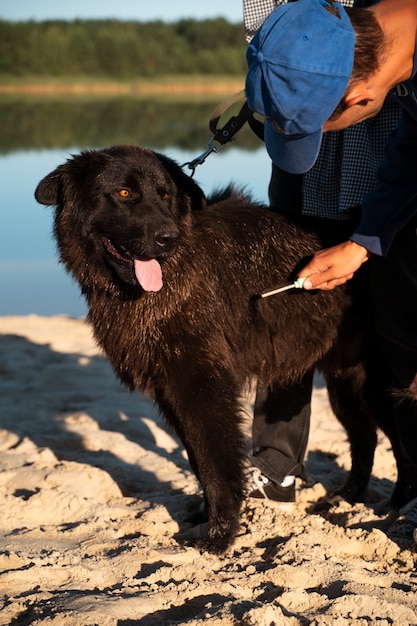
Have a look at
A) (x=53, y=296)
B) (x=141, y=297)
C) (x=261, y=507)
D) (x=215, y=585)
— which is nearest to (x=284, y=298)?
(x=141, y=297)

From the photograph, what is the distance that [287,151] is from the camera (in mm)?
3234

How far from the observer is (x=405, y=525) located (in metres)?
3.97

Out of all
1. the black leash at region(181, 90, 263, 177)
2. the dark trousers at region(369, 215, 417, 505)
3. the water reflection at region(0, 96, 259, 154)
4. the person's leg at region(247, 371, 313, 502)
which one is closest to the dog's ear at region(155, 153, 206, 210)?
the black leash at region(181, 90, 263, 177)

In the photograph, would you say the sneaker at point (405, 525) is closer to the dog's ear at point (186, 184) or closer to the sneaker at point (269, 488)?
the sneaker at point (269, 488)

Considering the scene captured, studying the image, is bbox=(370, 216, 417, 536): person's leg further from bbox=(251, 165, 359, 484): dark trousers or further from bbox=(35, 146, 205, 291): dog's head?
bbox=(35, 146, 205, 291): dog's head

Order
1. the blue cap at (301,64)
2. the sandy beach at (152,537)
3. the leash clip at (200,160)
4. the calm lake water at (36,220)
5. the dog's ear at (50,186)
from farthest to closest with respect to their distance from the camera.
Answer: the calm lake water at (36,220) < the leash clip at (200,160) < the dog's ear at (50,186) < the sandy beach at (152,537) < the blue cap at (301,64)

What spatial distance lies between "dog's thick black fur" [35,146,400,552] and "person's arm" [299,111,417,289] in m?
0.45

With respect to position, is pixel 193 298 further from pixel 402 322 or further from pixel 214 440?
pixel 402 322

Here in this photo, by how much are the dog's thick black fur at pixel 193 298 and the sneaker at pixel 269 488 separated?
56 centimetres

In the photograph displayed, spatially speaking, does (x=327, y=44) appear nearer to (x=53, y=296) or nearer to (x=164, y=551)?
(x=164, y=551)

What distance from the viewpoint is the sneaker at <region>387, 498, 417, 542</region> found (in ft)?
12.9

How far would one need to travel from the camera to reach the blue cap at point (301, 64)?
9.66 ft

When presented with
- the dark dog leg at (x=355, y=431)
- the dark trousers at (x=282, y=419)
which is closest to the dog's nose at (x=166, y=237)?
the dark trousers at (x=282, y=419)

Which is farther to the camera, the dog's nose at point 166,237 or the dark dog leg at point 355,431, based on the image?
the dark dog leg at point 355,431
